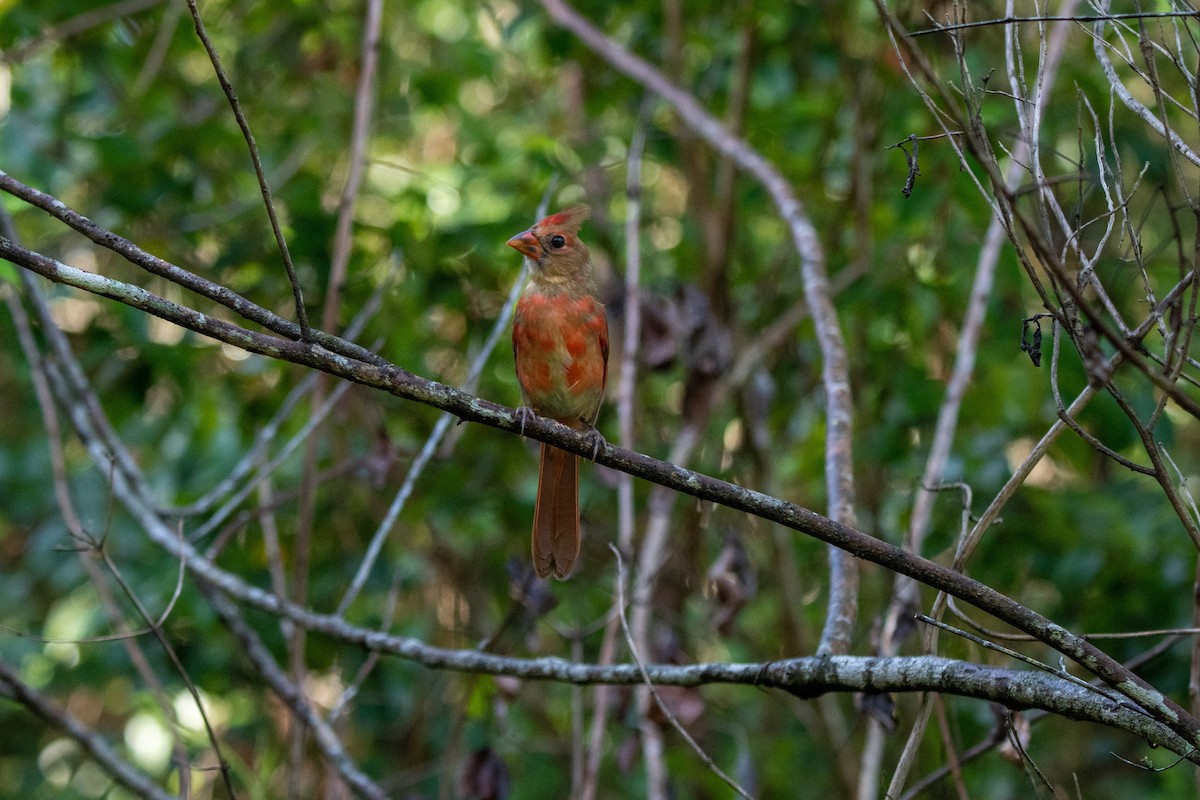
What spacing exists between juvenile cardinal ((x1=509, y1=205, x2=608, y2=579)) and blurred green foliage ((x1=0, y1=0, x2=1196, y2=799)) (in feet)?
0.90

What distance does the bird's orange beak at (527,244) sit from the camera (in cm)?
409

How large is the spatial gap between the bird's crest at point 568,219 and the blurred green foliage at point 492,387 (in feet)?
0.76

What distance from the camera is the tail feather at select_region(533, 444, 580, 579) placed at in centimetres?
364

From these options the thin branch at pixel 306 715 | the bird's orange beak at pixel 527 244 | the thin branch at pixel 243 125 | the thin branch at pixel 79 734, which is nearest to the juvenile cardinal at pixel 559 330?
the bird's orange beak at pixel 527 244

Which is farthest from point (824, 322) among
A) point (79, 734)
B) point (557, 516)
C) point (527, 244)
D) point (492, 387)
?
point (79, 734)

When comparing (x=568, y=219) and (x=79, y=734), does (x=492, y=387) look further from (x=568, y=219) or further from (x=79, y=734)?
(x=79, y=734)

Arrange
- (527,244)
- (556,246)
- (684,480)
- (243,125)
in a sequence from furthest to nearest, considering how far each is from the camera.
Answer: (556,246) → (527,244) → (684,480) → (243,125)

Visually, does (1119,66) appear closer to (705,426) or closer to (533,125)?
(705,426)

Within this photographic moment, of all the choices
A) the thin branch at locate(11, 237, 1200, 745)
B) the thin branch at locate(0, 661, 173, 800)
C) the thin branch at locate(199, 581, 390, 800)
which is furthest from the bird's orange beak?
the thin branch at locate(0, 661, 173, 800)

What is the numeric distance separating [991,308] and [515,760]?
297 cm

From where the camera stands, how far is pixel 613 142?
5.86 m

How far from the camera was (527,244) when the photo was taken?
4.13 metres

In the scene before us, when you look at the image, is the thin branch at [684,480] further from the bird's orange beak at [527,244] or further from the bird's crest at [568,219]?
the bird's crest at [568,219]

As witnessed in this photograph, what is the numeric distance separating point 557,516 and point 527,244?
1.01 m
